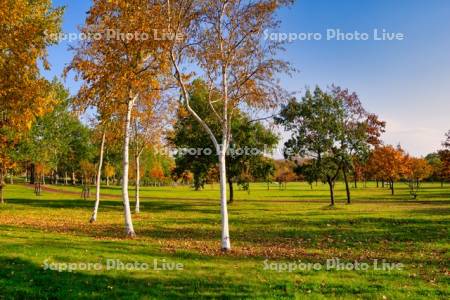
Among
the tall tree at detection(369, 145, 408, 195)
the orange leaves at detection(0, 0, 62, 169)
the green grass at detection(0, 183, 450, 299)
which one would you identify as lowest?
the green grass at detection(0, 183, 450, 299)

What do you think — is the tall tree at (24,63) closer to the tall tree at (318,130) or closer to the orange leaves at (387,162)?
the tall tree at (318,130)

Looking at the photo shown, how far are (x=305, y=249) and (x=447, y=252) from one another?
6.09 meters

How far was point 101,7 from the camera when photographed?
21156 millimetres

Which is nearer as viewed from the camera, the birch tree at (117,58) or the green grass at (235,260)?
the green grass at (235,260)

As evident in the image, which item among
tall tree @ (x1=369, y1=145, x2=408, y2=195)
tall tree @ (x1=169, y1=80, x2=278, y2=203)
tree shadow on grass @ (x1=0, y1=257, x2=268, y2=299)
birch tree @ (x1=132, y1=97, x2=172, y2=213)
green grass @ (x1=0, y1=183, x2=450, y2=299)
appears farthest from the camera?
→ tall tree @ (x1=369, y1=145, x2=408, y2=195)

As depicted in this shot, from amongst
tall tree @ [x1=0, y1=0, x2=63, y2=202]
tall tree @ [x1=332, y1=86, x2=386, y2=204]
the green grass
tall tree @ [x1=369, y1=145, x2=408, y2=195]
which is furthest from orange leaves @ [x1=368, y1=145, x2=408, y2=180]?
tall tree @ [x1=0, y1=0, x2=63, y2=202]

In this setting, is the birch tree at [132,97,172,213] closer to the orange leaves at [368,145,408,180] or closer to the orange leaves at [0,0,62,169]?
the orange leaves at [0,0,62,169]

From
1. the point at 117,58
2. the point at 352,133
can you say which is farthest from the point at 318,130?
the point at 117,58

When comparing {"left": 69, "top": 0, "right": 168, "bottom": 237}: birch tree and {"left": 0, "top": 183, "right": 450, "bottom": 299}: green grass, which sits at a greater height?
{"left": 69, "top": 0, "right": 168, "bottom": 237}: birch tree

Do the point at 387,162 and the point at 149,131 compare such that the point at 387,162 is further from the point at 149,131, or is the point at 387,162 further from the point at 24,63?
the point at 24,63

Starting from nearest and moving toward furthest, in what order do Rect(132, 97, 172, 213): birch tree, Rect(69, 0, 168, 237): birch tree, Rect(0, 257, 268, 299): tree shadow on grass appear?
Rect(0, 257, 268, 299): tree shadow on grass → Rect(69, 0, 168, 237): birch tree → Rect(132, 97, 172, 213): birch tree

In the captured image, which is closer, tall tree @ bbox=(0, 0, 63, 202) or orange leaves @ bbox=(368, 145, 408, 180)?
tall tree @ bbox=(0, 0, 63, 202)

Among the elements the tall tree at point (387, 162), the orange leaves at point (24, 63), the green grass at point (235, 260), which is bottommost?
the green grass at point (235, 260)

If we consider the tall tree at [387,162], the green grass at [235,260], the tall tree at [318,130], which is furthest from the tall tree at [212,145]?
the tall tree at [387,162]
